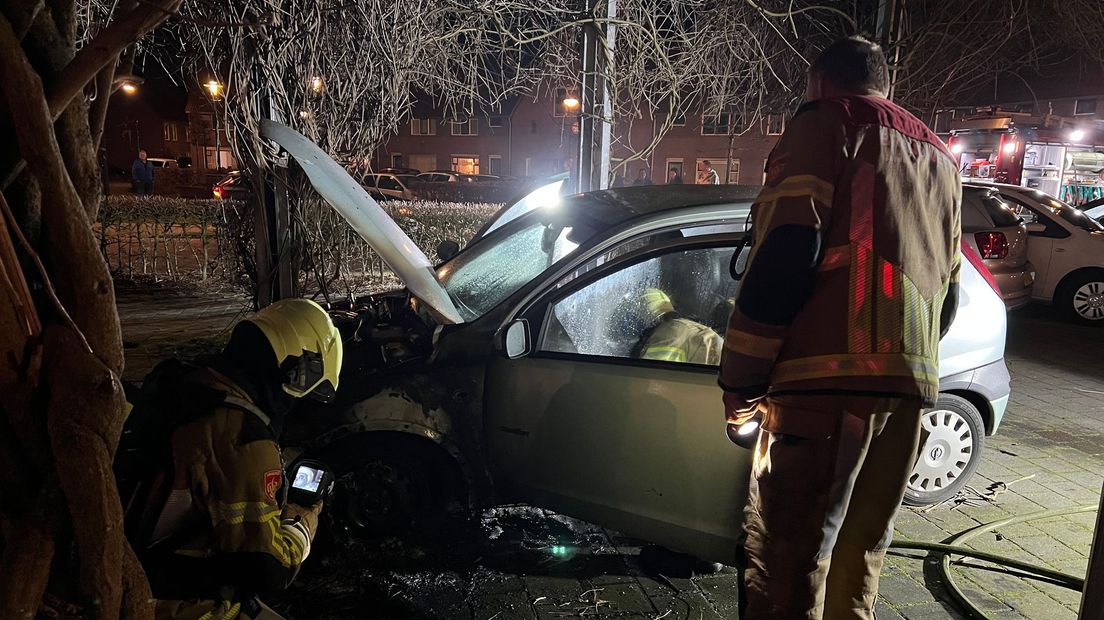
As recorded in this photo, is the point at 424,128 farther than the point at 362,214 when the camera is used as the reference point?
Yes

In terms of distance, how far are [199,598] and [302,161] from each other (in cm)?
176

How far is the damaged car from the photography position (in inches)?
122

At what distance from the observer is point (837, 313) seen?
1.99 m

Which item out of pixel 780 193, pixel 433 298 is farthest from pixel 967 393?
pixel 433 298

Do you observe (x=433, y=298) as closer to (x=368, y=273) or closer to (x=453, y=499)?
(x=453, y=499)

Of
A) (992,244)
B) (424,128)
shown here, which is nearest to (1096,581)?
(992,244)

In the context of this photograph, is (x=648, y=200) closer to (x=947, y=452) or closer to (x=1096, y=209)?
(x=947, y=452)

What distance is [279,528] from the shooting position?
2131 millimetres

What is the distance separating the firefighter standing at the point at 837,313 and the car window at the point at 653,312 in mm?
1262

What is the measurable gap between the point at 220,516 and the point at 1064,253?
11.1 meters

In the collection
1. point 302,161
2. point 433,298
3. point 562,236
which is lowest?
point 433,298

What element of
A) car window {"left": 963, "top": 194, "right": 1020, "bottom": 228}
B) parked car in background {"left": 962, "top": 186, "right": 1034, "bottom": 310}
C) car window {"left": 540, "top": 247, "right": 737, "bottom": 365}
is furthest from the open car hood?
car window {"left": 963, "top": 194, "right": 1020, "bottom": 228}

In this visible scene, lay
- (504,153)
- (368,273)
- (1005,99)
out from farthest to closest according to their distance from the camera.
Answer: (504,153)
(1005,99)
(368,273)

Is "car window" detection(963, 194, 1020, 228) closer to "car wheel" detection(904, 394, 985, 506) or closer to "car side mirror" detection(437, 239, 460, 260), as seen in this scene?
"car wheel" detection(904, 394, 985, 506)
